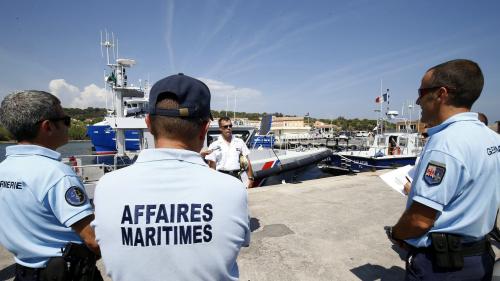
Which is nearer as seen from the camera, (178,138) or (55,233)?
(178,138)

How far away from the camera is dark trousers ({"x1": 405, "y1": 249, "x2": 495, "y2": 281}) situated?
4.82ft

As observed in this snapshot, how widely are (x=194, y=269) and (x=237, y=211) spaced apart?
241 mm

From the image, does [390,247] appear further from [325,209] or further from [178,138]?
[178,138]

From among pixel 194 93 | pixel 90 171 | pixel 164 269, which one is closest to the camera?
pixel 164 269

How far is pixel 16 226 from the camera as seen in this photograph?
1370 mm

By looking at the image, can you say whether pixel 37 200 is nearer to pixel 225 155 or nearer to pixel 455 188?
pixel 455 188

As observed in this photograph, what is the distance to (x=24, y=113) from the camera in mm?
1444

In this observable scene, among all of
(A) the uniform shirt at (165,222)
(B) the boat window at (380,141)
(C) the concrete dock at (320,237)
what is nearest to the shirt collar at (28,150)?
(A) the uniform shirt at (165,222)

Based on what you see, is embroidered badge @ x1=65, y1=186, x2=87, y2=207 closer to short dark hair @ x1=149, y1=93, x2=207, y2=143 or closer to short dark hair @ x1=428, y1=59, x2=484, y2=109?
short dark hair @ x1=149, y1=93, x2=207, y2=143

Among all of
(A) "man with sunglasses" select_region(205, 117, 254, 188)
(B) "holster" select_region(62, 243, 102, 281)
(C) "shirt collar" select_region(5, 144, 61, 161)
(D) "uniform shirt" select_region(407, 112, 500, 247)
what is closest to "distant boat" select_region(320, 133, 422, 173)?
(A) "man with sunglasses" select_region(205, 117, 254, 188)

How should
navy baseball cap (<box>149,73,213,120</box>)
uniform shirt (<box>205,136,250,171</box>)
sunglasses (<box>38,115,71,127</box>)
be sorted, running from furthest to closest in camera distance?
1. uniform shirt (<box>205,136,250,171</box>)
2. sunglasses (<box>38,115,71,127</box>)
3. navy baseball cap (<box>149,73,213,120</box>)

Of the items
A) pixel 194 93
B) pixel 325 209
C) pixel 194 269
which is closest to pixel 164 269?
pixel 194 269

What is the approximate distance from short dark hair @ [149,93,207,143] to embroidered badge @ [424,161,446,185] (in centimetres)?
124

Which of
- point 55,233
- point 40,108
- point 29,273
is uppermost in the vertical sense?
point 40,108
